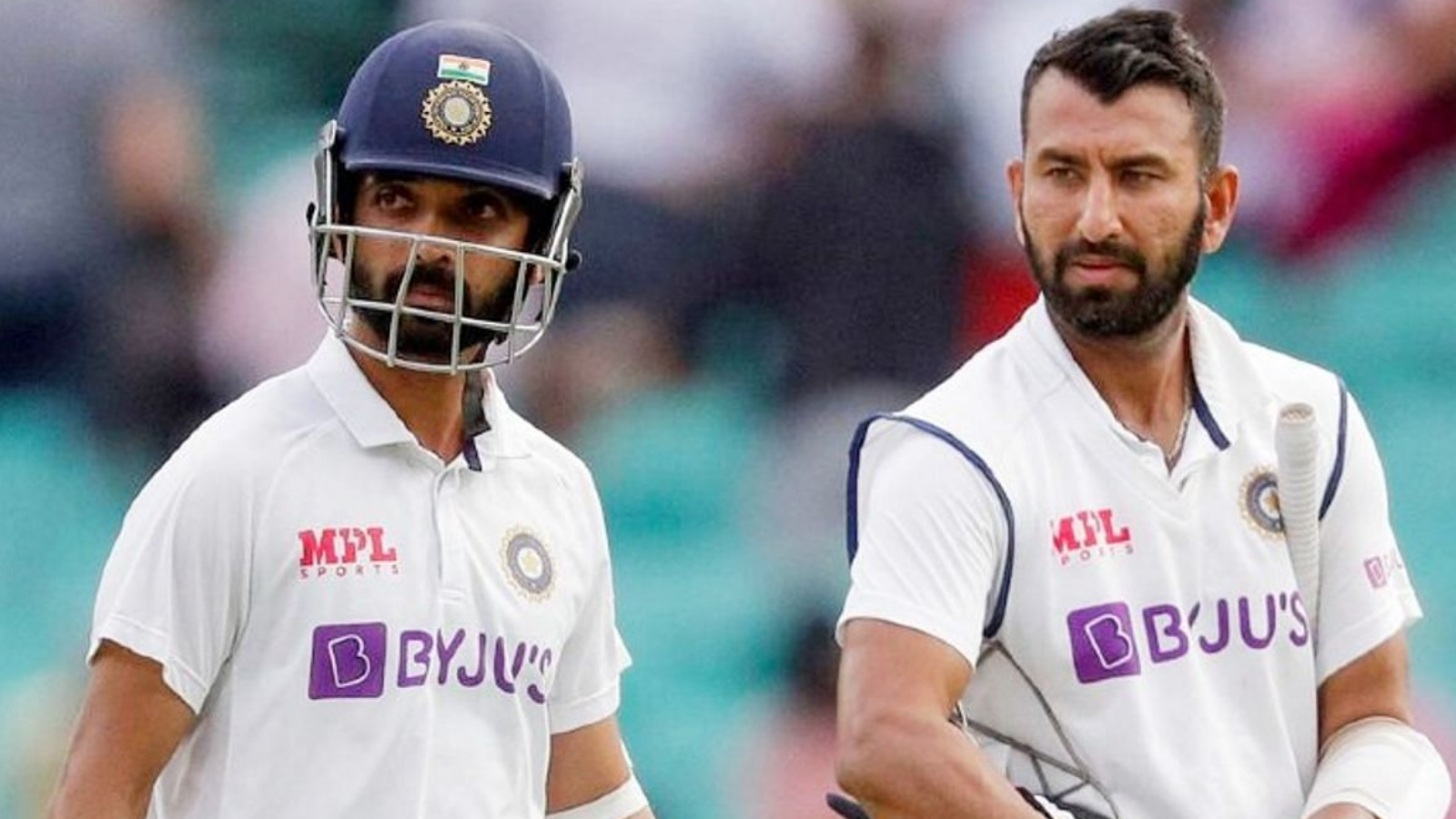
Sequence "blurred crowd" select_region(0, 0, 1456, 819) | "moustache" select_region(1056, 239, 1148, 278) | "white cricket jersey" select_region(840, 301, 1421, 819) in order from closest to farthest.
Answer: "white cricket jersey" select_region(840, 301, 1421, 819)
"moustache" select_region(1056, 239, 1148, 278)
"blurred crowd" select_region(0, 0, 1456, 819)

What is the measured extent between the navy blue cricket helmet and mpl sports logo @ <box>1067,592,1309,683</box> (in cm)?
73

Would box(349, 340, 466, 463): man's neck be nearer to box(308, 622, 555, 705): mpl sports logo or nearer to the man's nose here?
box(308, 622, 555, 705): mpl sports logo

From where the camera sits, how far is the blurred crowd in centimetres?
495

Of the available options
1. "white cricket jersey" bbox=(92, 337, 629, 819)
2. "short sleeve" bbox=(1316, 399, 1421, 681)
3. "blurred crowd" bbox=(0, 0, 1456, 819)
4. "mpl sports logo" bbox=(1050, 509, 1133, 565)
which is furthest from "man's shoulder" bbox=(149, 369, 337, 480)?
"blurred crowd" bbox=(0, 0, 1456, 819)

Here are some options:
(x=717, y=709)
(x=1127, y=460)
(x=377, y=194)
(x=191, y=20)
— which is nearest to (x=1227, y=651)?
(x=1127, y=460)

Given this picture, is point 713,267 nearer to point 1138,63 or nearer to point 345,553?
point 1138,63

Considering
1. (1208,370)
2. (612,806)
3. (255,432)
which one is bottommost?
(612,806)

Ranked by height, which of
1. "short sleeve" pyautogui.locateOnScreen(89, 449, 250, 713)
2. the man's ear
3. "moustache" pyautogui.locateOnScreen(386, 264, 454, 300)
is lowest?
"short sleeve" pyautogui.locateOnScreen(89, 449, 250, 713)

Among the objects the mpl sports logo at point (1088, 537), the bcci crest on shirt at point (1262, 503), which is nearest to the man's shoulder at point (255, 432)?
the mpl sports logo at point (1088, 537)

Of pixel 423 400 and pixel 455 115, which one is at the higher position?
pixel 455 115

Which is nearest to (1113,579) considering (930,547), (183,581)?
(930,547)

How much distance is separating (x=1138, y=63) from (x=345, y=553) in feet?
3.73

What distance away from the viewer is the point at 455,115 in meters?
3.15

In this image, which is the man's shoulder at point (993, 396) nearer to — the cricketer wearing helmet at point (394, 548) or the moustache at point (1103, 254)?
the moustache at point (1103, 254)
